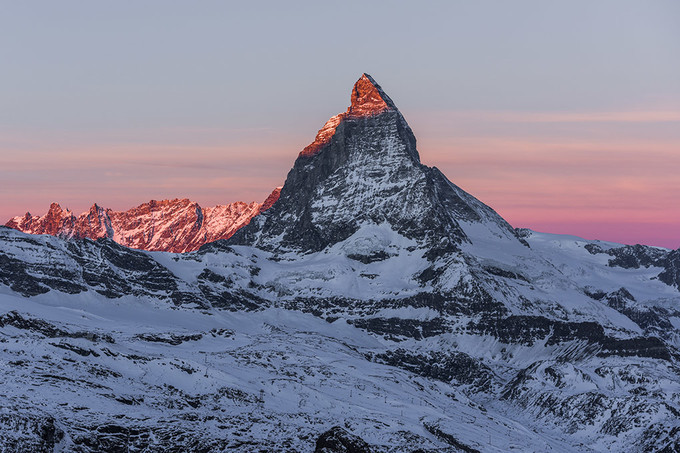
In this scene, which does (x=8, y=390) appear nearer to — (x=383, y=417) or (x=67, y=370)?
(x=67, y=370)

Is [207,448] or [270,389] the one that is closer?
[207,448]

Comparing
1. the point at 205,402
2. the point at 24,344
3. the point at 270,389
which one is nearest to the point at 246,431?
the point at 205,402

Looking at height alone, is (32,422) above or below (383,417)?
above

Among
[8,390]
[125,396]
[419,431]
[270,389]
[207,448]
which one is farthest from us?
[270,389]

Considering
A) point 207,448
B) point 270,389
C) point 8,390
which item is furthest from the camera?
point 270,389

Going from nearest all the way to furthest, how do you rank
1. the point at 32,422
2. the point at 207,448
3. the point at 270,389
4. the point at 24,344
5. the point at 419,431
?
the point at 32,422
the point at 207,448
the point at 24,344
the point at 419,431
the point at 270,389

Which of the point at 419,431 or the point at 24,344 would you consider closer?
the point at 24,344

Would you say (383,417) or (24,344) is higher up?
(24,344)

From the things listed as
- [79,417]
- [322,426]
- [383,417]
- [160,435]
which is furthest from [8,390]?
[383,417]

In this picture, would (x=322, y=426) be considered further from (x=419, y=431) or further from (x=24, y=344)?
(x=24, y=344)
